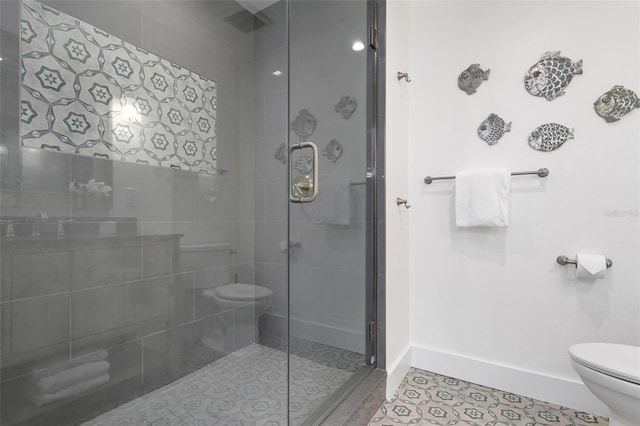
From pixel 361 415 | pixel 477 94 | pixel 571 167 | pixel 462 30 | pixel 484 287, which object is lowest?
pixel 361 415

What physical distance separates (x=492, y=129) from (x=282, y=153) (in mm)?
1202

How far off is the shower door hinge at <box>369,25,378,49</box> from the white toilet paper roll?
1.47 metres

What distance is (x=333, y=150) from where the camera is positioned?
1.48 m

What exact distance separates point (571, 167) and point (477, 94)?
0.63 meters

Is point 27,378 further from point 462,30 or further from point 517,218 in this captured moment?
point 462,30

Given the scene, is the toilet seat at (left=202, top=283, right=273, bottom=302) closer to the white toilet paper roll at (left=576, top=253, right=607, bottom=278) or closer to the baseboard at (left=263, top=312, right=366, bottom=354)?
the baseboard at (left=263, top=312, right=366, bottom=354)

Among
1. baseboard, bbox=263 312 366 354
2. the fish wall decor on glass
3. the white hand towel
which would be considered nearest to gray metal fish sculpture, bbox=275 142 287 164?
the fish wall decor on glass

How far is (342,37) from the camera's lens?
1.56 m

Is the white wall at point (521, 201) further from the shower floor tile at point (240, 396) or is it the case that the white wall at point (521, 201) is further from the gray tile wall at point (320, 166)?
the shower floor tile at point (240, 396)

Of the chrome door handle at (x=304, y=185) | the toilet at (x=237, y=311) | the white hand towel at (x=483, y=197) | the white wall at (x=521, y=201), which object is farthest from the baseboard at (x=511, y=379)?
the chrome door handle at (x=304, y=185)

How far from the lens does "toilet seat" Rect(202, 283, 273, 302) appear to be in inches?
64.5

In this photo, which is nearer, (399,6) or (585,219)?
(585,219)

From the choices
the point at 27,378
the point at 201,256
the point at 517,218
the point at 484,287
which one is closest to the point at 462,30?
the point at 517,218

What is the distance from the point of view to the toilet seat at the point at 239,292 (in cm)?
164
